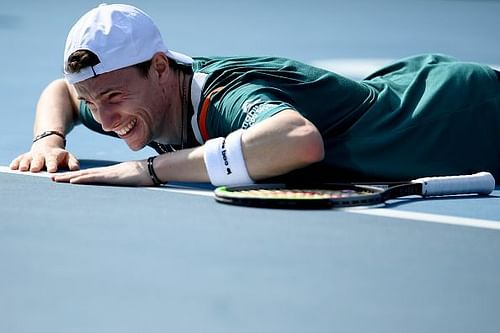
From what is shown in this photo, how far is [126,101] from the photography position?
14.6 ft

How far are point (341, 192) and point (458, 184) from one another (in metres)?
0.45

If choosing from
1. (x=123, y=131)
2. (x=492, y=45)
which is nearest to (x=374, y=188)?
(x=123, y=131)

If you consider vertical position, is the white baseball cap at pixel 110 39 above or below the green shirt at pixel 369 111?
above

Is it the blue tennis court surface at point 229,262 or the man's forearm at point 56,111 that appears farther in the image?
the man's forearm at point 56,111

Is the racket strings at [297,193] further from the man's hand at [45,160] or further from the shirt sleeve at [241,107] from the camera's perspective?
the man's hand at [45,160]

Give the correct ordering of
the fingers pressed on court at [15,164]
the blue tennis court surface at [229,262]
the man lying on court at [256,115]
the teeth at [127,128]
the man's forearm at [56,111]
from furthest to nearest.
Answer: the man's forearm at [56,111] → the fingers pressed on court at [15,164] → the teeth at [127,128] → the man lying on court at [256,115] → the blue tennis court surface at [229,262]

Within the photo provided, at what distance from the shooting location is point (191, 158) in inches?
169

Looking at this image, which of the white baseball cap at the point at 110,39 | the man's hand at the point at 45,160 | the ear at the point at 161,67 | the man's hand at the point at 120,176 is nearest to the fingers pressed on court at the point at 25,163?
the man's hand at the point at 45,160

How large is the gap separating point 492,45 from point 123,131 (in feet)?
17.5

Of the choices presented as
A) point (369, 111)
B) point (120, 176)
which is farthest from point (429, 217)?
point (120, 176)

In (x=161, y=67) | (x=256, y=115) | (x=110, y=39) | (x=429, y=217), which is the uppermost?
(x=110, y=39)

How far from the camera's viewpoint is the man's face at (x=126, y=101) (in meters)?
4.42

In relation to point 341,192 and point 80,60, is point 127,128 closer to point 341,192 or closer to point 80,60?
point 80,60

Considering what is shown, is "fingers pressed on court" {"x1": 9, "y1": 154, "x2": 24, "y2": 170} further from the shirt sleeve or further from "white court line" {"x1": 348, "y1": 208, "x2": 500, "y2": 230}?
"white court line" {"x1": 348, "y1": 208, "x2": 500, "y2": 230}
